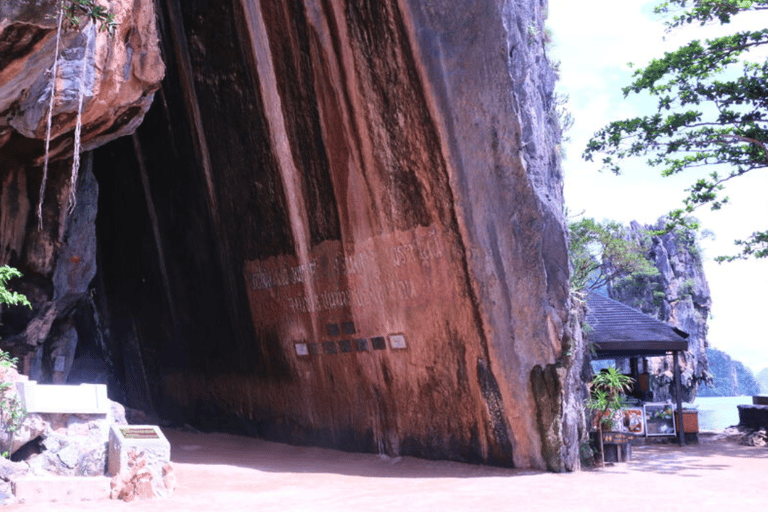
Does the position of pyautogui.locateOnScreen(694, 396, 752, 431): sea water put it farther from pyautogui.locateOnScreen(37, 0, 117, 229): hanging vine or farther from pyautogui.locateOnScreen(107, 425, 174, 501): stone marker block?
pyautogui.locateOnScreen(37, 0, 117, 229): hanging vine

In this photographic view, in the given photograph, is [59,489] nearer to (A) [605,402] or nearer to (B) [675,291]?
(A) [605,402]

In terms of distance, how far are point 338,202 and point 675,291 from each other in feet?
126

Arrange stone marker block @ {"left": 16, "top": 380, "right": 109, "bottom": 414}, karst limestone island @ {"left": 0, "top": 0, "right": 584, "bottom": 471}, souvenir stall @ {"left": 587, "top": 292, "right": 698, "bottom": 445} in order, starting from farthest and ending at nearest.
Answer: souvenir stall @ {"left": 587, "top": 292, "right": 698, "bottom": 445} < karst limestone island @ {"left": 0, "top": 0, "right": 584, "bottom": 471} < stone marker block @ {"left": 16, "top": 380, "right": 109, "bottom": 414}

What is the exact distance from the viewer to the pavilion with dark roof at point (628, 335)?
14594 millimetres

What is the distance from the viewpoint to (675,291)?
1775 inches

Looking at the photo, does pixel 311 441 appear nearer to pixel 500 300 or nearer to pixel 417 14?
pixel 500 300

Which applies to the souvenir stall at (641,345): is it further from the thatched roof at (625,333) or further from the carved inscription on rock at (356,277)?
the carved inscription on rock at (356,277)

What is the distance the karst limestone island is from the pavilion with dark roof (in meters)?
4.05

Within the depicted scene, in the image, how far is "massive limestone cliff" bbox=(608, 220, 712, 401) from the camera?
44125 millimetres

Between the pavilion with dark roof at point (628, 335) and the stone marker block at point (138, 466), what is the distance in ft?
28.5

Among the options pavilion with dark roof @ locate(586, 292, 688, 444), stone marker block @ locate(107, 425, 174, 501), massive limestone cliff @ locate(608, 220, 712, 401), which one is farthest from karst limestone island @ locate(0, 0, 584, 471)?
massive limestone cliff @ locate(608, 220, 712, 401)

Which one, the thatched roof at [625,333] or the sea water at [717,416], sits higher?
the thatched roof at [625,333]

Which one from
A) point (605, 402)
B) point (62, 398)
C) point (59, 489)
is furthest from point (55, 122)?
point (605, 402)

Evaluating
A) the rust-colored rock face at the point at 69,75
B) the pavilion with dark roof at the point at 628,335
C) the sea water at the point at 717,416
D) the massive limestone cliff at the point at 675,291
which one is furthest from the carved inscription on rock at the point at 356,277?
the massive limestone cliff at the point at 675,291
